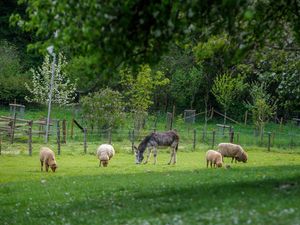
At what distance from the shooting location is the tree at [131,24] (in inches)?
506

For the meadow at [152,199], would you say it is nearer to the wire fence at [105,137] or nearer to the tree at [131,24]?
the tree at [131,24]

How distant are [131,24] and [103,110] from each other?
3747cm

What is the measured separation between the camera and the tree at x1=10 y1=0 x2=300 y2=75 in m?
12.9

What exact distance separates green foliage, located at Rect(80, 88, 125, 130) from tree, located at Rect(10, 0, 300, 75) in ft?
116

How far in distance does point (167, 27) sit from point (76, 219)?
492 centimetres

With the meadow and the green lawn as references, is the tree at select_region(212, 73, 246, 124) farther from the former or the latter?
the green lawn

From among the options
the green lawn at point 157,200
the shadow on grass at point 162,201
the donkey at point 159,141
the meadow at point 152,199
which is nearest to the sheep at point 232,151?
the donkey at point 159,141

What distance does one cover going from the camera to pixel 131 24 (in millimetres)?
13680

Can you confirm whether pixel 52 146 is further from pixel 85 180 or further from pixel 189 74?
pixel 189 74

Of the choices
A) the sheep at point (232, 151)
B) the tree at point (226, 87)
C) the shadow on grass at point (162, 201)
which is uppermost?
the tree at point (226, 87)

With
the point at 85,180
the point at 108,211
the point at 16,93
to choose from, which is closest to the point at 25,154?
the point at 85,180

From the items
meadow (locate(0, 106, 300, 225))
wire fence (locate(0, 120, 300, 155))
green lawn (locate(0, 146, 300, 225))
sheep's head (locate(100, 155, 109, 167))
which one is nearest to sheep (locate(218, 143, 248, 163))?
sheep's head (locate(100, 155, 109, 167))

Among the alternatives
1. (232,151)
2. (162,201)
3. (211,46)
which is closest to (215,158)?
(232,151)

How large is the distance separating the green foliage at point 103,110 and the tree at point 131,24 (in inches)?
1395
